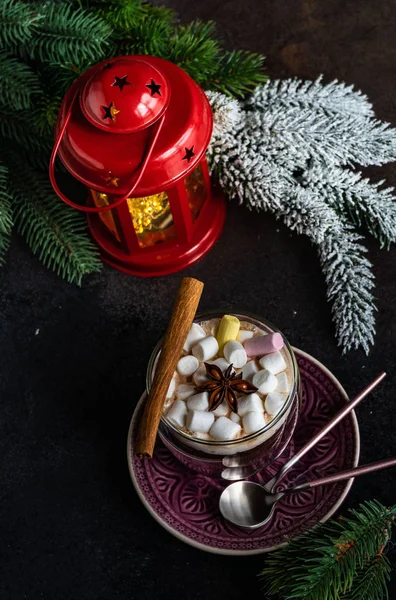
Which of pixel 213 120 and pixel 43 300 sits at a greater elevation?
pixel 213 120

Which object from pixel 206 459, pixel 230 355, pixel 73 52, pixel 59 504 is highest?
pixel 73 52

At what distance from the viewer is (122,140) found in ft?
3.97

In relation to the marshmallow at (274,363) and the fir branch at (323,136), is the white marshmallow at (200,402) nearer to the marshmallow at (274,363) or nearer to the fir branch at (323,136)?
the marshmallow at (274,363)

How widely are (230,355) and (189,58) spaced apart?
1.89 ft

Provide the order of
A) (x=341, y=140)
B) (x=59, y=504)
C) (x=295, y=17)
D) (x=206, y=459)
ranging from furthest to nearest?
1. (x=295, y=17)
2. (x=341, y=140)
3. (x=59, y=504)
4. (x=206, y=459)

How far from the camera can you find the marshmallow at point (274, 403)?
115 centimetres

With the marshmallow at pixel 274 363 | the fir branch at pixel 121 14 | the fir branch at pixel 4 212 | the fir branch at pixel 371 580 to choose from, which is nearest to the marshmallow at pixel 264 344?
the marshmallow at pixel 274 363

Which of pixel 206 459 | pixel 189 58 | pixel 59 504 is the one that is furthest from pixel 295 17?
pixel 59 504

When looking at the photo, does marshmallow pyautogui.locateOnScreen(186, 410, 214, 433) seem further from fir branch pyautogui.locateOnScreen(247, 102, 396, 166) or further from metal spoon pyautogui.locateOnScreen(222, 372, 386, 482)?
fir branch pyautogui.locateOnScreen(247, 102, 396, 166)

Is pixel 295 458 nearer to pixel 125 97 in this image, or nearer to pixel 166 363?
pixel 166 363

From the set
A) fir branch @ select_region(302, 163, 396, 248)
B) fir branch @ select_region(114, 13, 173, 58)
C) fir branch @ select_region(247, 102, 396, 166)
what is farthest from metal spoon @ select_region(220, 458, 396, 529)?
fir branch @ select_region(114, 13, 173, 58)

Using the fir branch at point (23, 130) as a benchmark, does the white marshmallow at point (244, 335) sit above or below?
above

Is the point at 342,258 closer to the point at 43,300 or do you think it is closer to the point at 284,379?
the point at 284,379

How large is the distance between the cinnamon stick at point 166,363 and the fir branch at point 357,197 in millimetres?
356
